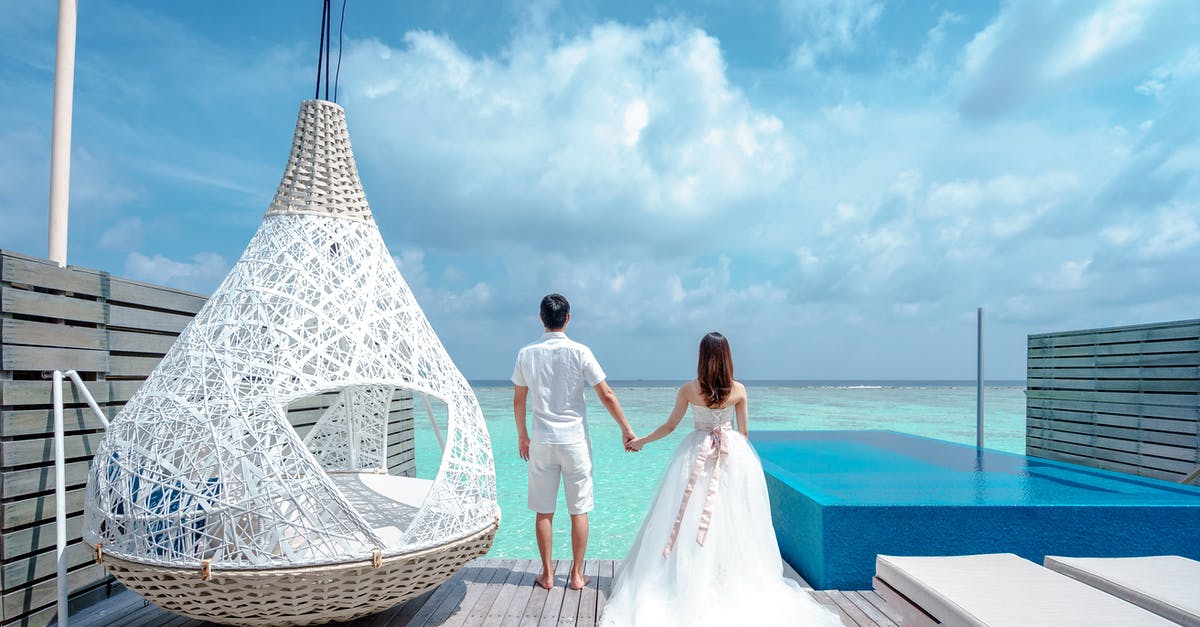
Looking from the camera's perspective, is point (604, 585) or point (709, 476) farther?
point (604, 585)

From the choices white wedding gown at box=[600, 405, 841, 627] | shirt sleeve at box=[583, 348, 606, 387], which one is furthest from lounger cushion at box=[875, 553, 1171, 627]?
shirt sleeve at box=[583, 348, 606, 387]

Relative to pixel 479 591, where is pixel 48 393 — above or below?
above

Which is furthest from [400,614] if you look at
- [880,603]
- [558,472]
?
[880,603]

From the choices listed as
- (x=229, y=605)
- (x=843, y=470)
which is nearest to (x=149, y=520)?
(x=229, y=605)

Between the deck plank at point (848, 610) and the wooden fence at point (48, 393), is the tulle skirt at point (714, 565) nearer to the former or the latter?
the deck plank at point (848, 610)

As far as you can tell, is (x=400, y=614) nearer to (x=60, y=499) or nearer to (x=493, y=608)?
(x=493, y=608)

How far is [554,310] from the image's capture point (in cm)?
413

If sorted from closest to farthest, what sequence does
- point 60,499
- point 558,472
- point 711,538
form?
1. point 60,499
2. point 711,538
3. point 558,472

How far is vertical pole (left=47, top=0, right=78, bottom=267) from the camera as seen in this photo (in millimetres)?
3984

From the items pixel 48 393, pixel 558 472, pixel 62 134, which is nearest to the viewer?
pixel 48 393

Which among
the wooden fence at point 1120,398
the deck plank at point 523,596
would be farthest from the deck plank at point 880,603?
the wooden fence at point 1120,398

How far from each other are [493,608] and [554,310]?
1.81m

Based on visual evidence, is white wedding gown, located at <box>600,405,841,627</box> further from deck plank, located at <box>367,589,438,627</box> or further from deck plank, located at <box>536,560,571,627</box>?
deck plank, located at <box>367,589,438,627</box>

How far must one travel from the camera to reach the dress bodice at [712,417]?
3893mm
